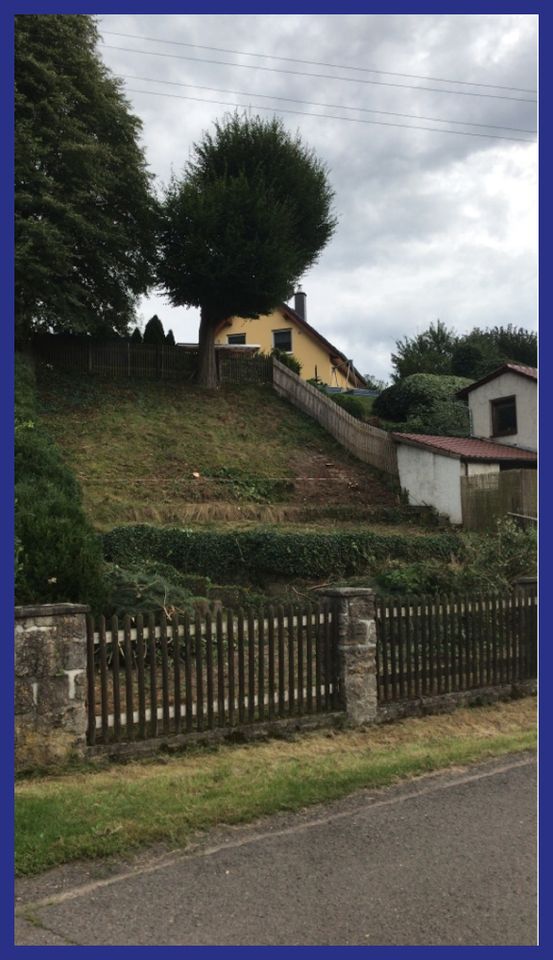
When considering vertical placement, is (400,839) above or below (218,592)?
below

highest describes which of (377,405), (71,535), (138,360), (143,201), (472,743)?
(143,201)

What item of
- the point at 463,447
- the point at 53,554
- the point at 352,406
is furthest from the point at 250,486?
the point at 53,554

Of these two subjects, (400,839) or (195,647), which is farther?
(195,647)

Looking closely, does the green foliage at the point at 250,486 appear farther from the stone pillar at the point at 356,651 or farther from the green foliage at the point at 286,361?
the stone pillar at the point at 356,651

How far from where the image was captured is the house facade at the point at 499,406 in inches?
539

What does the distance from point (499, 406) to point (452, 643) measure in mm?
9023

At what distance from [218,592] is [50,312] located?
1520 centimetres

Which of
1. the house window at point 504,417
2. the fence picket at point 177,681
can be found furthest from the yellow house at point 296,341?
the fence picket at point 177,681

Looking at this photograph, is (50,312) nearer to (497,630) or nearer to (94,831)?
(497,630)

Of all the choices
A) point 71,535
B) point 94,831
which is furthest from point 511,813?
point 71,535

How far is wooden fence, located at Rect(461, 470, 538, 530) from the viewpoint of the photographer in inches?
637

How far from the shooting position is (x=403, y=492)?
21438mm

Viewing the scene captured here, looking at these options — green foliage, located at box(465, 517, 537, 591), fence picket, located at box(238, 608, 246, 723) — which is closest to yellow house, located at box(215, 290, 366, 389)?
green foliage, located at box(465, 517, 537, 591)

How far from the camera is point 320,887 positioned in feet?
12.3
